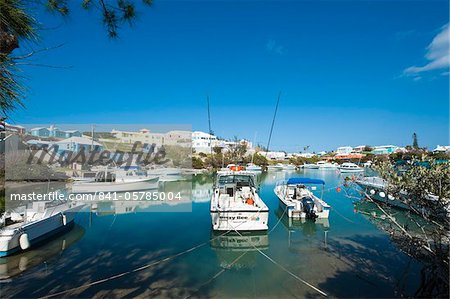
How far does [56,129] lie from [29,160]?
5850 mm

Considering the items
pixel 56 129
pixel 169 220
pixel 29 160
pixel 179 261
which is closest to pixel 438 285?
pixel 179 261

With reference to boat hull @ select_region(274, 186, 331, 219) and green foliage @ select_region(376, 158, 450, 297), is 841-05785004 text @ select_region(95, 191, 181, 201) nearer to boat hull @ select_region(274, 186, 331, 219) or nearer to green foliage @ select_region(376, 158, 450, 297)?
boat hull @ select_region(274, 186, 331, 219)

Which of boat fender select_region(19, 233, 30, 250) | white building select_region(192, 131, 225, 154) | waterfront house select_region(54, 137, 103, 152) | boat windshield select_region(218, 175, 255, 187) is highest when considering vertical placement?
white building select_region(192, 131, 225, 154)

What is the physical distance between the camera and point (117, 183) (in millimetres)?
21547

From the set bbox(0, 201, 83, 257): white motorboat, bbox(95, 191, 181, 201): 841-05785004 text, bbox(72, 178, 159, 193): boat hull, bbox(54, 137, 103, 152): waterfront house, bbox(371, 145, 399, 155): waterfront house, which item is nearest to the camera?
bbox(0, 201, 83, 257): white motorboat

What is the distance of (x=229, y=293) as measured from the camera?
22.2 ft

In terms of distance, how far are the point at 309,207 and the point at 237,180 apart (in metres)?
4.69

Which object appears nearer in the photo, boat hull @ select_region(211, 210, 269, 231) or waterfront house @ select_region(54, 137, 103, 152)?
boat hull @ select_region(211, 210, 269, 231)

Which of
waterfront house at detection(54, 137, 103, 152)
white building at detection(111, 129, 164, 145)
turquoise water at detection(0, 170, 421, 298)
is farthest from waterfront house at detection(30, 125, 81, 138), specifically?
turquoise water at detection(0, 170, 421, 298)

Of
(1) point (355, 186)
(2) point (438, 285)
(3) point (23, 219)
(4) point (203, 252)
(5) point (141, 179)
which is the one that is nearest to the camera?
(2) point (438, 285)

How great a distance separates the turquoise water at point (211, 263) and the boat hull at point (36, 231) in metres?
0.38

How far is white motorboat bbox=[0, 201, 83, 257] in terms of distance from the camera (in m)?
9.03

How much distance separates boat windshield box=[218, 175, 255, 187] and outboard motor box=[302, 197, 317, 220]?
3.92 m

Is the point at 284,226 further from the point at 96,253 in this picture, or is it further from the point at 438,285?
the point at 438,285
